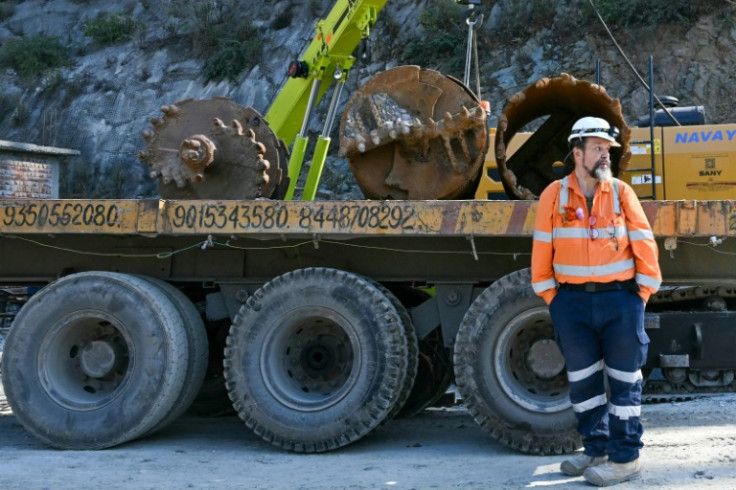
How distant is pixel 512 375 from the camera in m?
6.45

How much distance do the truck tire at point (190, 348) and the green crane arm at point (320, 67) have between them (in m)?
2.57

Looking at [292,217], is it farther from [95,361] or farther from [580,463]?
[580,463]

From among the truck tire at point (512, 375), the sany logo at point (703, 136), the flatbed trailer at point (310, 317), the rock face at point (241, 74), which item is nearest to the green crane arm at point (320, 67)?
the flatbed trailer at point (310, 317)

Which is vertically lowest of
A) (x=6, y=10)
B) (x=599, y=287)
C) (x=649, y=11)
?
(x=599, y=287)

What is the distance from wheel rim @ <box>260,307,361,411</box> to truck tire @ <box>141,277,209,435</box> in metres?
0.56

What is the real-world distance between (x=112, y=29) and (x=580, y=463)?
91.2 feet

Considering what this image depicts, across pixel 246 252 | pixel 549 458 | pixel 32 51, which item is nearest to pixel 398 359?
pixel 549 458

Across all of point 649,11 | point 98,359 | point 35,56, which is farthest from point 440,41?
point 98,359

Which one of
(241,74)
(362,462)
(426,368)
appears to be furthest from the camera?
(241,74)

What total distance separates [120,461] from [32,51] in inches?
1082

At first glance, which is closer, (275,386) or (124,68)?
(275,386)

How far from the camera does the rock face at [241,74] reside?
19516 mm

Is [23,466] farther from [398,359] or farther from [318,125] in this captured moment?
[318,125]

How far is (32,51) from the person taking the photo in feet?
101
